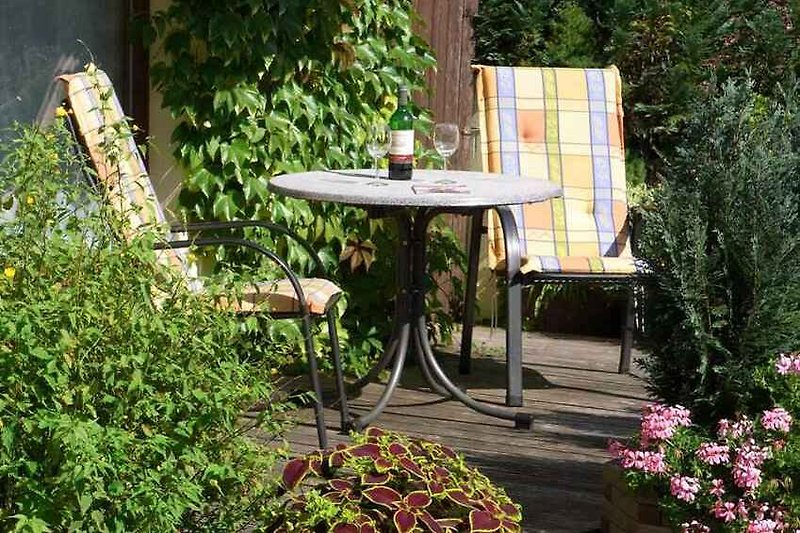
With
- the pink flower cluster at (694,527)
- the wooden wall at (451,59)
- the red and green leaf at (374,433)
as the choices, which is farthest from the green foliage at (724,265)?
the wooden wall at (451,59)

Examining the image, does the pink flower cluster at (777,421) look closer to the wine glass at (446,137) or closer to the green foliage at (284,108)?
the wine glass at (446,137)

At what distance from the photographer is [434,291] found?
213 inches

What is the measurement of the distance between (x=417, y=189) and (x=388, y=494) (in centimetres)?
178

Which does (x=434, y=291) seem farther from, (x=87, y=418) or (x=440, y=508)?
(x=87, y=418)

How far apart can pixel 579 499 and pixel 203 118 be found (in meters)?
1.97

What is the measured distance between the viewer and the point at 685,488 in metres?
2.85

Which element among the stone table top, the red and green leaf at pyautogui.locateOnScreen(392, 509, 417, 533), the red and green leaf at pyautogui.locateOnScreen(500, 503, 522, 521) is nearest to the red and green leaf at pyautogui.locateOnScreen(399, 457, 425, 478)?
the red and green leaf at pyautogui.locateOnScreen(392, 509, 417, 533)

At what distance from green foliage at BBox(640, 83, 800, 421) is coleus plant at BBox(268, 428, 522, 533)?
0.69 meters

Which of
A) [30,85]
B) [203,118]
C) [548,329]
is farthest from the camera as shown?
[548,329]

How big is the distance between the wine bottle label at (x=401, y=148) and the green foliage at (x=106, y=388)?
1.88 meters

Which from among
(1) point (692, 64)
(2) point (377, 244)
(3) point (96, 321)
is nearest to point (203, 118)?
(2) point (377, 244)

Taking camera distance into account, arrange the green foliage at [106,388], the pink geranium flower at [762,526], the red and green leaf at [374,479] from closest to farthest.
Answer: the green foliage at [106,388] < the red and green leaf at [374,479] < the pink geranium flower at [762,526]

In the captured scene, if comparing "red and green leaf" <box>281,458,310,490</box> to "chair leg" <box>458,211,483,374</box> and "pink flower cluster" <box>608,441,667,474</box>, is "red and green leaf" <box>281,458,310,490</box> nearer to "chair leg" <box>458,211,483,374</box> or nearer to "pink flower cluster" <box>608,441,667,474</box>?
"pink flower cluster" <box>608,441,667,474</box>

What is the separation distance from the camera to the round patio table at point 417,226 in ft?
13.9
